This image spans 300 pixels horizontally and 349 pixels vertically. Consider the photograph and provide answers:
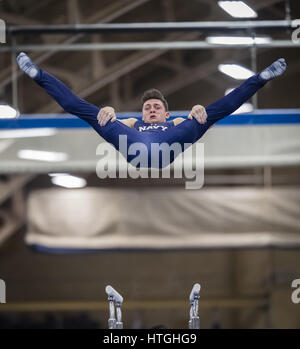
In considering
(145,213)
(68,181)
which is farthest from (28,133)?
(145,213)

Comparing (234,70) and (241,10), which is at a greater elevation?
(241,10)

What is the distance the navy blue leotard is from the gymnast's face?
234 millimetres

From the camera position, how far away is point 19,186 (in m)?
8.10

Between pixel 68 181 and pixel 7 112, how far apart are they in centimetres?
198

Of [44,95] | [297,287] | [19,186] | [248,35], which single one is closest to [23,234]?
[19,186]

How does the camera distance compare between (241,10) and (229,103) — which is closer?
(229,103)

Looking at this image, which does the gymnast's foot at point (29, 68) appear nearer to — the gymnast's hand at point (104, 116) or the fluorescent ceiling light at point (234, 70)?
the gymnast's hand at point (104, 116)

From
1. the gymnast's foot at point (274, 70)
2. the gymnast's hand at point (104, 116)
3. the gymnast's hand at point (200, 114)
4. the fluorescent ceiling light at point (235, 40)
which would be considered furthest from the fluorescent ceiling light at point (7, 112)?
the gymnast's foot at point (274, 70)

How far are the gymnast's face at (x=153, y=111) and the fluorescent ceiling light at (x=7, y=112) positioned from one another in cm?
211

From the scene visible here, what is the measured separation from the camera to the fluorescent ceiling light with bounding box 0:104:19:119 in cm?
611

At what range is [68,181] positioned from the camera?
805cm

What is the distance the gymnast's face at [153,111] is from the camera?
14.4 ft

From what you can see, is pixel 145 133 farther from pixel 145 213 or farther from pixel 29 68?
pixel 145 213

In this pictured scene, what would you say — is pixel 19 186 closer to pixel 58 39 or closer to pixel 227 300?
pixel 58 39
